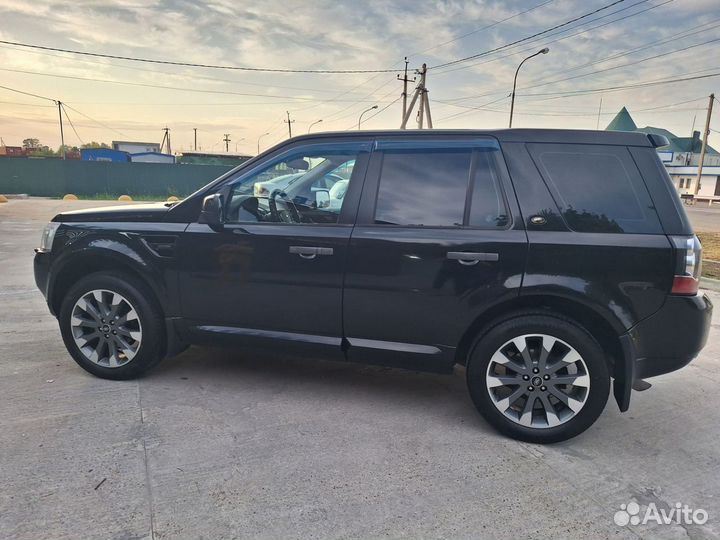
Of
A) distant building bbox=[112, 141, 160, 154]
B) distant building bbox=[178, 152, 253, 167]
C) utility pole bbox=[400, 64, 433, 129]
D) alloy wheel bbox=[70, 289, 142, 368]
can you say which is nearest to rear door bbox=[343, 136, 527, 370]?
alloy wheel bbox=[70, 289, 142, 368]

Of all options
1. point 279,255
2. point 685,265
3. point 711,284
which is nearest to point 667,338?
point 685,265

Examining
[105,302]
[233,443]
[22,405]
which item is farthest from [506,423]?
[22,405]

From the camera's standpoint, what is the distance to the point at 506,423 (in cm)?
303

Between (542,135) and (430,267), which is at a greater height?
(542,135)

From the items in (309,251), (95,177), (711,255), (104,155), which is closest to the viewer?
(309,251)

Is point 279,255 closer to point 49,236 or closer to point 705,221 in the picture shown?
point 49,236

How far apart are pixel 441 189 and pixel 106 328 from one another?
2650mm

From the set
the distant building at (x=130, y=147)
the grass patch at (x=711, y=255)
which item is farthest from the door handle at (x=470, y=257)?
the distant building at (x=130, y=147)

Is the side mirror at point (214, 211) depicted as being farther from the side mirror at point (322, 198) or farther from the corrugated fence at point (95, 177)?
the corrugated fence at point (95, 177)

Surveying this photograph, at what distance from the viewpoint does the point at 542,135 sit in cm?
299

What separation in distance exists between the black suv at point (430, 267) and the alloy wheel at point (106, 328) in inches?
0.5

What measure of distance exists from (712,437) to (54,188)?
3313 centimetres

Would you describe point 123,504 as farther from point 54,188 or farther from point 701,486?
point 54,188

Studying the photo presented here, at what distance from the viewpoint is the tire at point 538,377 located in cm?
285
